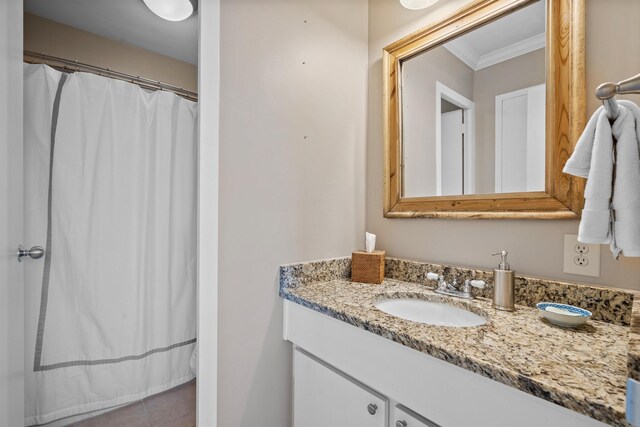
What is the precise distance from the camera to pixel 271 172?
104 centimetres

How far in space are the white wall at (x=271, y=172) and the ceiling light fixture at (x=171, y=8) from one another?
71cm

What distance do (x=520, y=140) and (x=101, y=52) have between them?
2368mm

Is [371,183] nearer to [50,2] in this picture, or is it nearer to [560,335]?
[560,335]

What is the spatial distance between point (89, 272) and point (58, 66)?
119 cm

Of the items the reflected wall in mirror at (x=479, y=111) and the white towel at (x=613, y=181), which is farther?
the reflected wall in mirror at (x=479, y=111)

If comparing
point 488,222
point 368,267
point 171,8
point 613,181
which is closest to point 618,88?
point 613,181

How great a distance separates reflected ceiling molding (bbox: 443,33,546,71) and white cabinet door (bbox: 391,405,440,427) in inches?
44.4

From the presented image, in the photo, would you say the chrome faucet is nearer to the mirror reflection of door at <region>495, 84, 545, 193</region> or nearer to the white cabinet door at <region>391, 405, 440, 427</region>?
the mirror reflection of door at <region>495, 84, 545, 193</region>

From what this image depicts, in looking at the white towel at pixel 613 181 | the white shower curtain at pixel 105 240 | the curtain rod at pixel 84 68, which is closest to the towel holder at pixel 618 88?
the white towel at pixel 613 181

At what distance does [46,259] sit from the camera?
1.37 metres

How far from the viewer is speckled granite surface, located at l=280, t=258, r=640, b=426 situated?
0.46 m

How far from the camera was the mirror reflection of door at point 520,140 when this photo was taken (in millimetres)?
894

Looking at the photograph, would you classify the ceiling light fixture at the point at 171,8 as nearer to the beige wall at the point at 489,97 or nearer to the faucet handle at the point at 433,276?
the beige wall at the point at 489,97

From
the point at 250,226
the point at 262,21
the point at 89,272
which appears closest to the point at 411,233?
the point at 250,226
